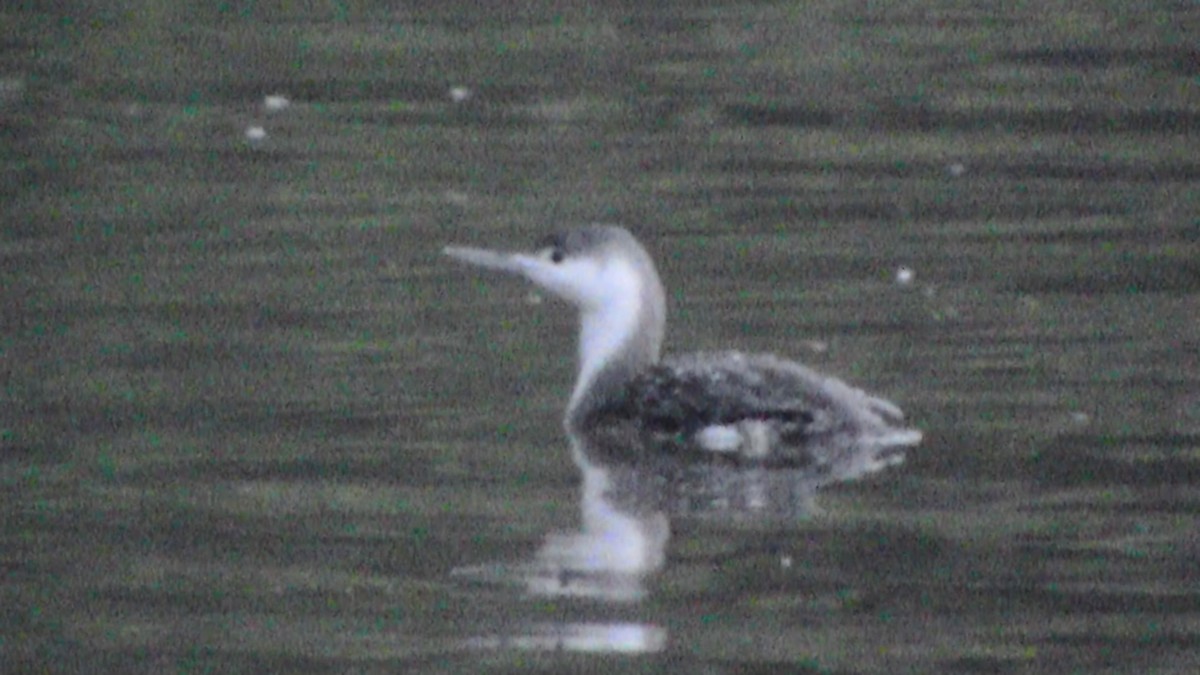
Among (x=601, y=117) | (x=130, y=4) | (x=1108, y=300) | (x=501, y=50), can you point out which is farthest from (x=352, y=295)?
(x=130, y=4)

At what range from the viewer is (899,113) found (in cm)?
1789

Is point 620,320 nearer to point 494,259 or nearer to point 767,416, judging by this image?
point 494,259

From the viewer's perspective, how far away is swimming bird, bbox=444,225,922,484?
458 inches

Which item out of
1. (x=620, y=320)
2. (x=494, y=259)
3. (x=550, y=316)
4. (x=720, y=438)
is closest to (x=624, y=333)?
(x=620, y=320)

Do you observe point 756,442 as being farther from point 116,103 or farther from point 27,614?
point 116,103

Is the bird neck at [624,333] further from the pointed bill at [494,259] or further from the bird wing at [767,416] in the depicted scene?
the bird wing at [767,416]

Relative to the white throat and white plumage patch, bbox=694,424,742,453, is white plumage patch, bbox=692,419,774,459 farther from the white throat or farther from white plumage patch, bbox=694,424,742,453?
the white throat

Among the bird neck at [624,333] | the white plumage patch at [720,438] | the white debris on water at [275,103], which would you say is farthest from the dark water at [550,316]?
the white plumage patch at [720,438]

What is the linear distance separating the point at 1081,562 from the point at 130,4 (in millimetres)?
11899

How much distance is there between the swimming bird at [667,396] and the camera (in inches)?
458

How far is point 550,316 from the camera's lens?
1412 cm

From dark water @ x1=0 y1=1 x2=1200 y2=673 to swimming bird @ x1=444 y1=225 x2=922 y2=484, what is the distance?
0.70 ft

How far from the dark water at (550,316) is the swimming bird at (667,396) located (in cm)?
21

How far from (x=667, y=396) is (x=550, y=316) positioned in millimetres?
2170
